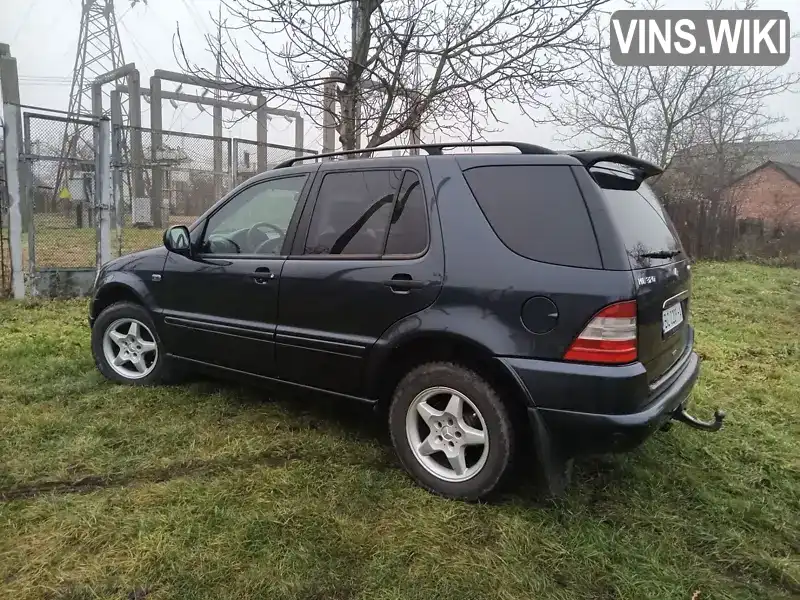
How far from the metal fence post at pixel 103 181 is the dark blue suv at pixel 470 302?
479 centimetres

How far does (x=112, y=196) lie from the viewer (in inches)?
302

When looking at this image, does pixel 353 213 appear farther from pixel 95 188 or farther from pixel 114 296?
pixel 95 188

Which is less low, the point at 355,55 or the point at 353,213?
the point at 355,55

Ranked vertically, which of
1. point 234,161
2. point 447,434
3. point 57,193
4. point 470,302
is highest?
point 234,161

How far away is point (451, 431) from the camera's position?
2732mm

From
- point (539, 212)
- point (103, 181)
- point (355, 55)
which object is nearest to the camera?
point (539, 212)

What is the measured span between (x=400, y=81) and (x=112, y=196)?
A: 4377 millimetres

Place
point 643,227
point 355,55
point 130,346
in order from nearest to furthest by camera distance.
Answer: point 643,227
point 130,346
point 355,55

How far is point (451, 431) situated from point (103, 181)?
6836 mm

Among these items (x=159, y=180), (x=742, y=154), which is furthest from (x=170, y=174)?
(x=742, y=154)

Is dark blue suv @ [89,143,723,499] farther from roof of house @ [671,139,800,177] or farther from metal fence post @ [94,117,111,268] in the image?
roof of house @ [671,139,800,177]

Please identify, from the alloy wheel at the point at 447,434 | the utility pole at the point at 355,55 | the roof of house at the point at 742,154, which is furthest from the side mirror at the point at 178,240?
the roof of house at the point at 742,154

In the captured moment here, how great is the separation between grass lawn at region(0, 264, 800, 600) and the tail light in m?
0.81

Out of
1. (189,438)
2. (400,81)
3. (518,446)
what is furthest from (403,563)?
(400,81)
